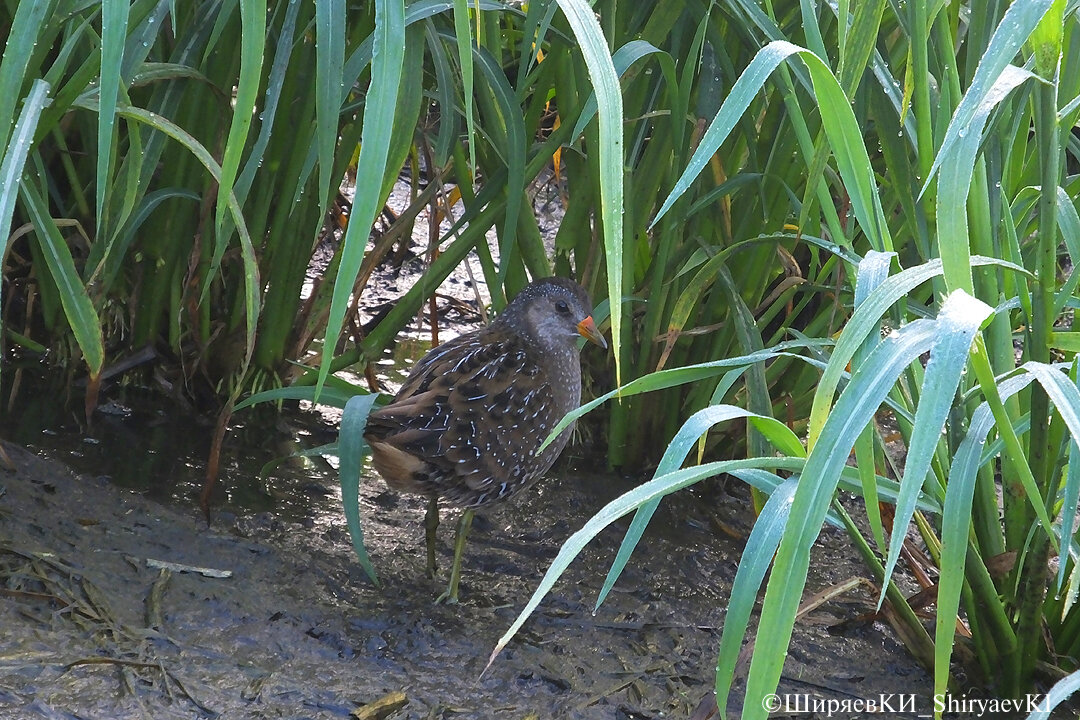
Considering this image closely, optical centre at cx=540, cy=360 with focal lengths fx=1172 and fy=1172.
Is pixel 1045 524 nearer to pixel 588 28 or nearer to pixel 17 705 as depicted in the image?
pixel 588 28

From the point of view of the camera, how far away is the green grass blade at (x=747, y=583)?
159 cm

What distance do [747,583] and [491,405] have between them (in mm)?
1372

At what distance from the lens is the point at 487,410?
2879 mm

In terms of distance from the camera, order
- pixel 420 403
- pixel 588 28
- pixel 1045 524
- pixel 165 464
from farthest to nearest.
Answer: pixel 165 464
pixel 420 403
pixel 1045 524
pixel 588 28

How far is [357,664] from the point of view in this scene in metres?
2.45

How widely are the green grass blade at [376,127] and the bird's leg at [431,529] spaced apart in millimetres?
1478

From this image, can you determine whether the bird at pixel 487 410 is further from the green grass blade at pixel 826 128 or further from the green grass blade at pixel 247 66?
the green grass blade at pixel 247 66

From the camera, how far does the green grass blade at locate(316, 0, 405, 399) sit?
4.80ft

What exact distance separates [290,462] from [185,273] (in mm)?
599

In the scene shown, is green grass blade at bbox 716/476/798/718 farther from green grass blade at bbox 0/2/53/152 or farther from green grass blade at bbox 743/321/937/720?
green grass blade at bbox 0/2/53/152

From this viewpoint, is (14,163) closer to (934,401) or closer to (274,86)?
(274,86)

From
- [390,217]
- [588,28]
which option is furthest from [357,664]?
[390,217]

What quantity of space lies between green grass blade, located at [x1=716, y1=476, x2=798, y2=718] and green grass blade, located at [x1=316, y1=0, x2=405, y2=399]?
65cm

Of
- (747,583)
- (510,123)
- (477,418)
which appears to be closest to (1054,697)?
(747,583)
